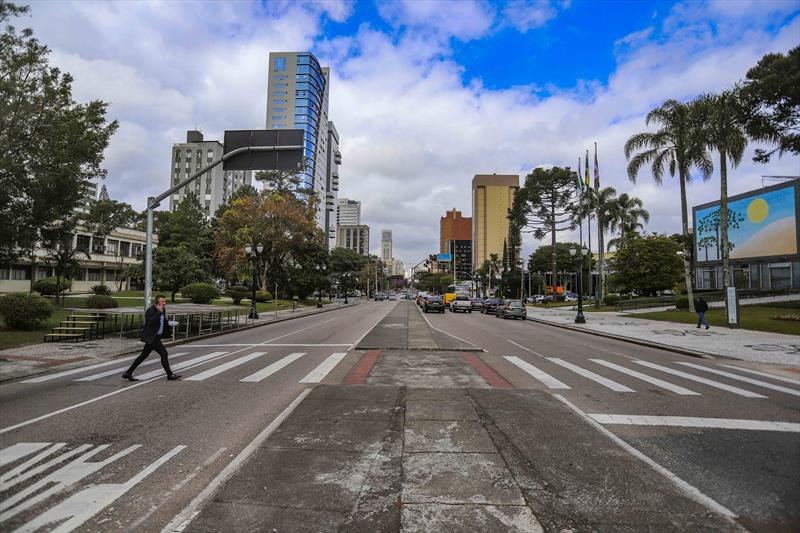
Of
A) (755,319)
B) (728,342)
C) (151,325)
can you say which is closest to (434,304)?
(755,319)

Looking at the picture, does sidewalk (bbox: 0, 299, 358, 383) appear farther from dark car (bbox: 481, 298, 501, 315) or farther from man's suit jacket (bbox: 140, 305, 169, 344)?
dark car (bbox: 481, 298, 501, 315)

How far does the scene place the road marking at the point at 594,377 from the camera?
8883 mm

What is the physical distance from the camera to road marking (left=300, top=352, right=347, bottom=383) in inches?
376

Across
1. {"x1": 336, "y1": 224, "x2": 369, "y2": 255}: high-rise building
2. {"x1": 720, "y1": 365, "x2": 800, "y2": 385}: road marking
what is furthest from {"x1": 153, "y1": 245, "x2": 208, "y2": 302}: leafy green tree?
{"x1": 336, "y1": 224, "x2": 369, "y2": 255}: high-rise building

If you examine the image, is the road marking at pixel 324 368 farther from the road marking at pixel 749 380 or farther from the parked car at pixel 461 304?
the parked car at pixel 461 304

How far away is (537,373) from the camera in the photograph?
10.4m

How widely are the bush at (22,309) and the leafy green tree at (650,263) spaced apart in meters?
52.8

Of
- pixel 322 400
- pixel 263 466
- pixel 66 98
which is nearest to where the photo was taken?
pixel 263 466

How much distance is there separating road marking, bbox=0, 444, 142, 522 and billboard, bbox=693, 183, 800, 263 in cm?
4643

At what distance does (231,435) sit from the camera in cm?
577

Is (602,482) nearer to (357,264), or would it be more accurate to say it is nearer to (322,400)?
(322,400)

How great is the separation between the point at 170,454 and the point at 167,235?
76.5 meters

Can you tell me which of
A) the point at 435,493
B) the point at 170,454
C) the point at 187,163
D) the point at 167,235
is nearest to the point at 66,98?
the point at 170,454

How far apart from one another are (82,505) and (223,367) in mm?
7562
